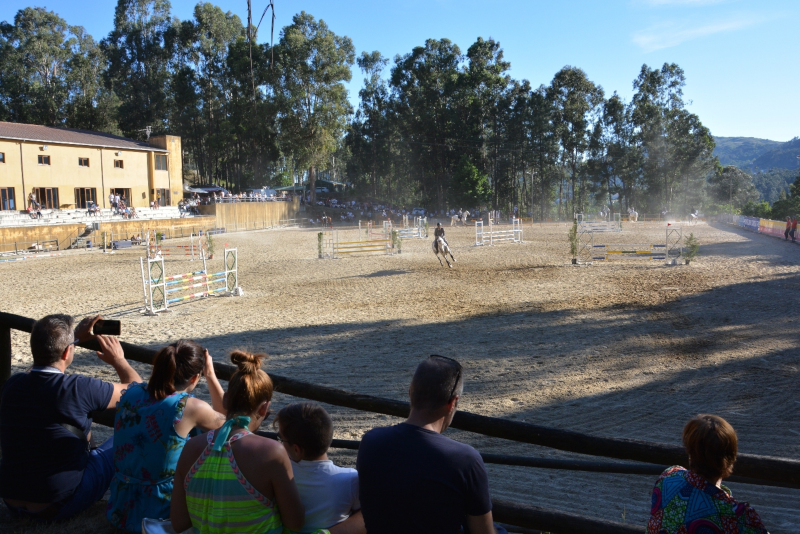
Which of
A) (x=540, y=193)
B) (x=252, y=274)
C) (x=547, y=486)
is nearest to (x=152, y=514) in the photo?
(x=547, y=486)

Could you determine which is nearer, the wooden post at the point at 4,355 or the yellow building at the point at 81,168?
the wooden post at the point at 4,355

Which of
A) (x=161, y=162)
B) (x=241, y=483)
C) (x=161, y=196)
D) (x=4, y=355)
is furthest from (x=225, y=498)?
(x=161, y=162)

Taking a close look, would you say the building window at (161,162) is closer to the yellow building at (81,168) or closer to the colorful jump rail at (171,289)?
the yellow building at (81,168)

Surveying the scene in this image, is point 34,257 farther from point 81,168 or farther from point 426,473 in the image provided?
point 426,473

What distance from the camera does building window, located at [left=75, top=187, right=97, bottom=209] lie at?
134ft

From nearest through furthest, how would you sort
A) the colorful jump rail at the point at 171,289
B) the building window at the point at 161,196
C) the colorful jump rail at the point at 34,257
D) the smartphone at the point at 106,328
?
the smartphone at the point at 106,328 < the colorful jump rail at the point at 171,289 < the colorful jump rail at the point at 34,257 < the building window at the point at 161,196

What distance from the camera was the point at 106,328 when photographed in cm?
327

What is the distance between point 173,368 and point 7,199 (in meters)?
41.6

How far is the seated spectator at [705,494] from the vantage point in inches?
86.0

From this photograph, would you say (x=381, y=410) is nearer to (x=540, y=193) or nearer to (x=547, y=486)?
(x=547, y=486)

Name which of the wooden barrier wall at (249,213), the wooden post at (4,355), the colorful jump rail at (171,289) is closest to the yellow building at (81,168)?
the wooden barrier wall at (249,213)

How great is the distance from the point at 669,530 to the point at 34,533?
3.10m

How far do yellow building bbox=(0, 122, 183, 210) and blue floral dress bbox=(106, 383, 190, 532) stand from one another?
40810 mm

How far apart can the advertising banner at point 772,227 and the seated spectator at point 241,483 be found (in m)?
40.2
